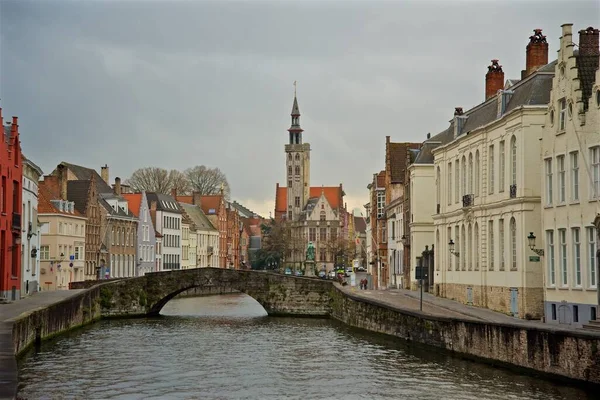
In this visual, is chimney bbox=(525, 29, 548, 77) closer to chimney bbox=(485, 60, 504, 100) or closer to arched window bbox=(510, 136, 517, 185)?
arched window bbox=(510, 136, 517, 185)

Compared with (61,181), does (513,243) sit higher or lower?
lower

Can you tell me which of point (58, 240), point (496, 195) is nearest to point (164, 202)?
point (58, 240)

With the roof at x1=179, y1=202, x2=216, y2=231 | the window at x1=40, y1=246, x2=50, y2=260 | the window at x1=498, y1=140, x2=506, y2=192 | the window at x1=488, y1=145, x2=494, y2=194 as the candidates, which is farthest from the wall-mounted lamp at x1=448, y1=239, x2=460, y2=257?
the roof at x1=179, y1=202, x2=216, y2=231

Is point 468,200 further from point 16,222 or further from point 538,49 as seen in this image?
point 16,222

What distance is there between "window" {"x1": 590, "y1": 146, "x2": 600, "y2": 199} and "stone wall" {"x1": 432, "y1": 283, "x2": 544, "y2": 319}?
716 cm

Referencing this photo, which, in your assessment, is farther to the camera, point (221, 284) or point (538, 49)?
point (221, 284)

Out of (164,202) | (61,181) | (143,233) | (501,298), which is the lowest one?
(501,298)

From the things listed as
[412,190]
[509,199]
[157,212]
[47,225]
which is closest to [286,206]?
[157,212]

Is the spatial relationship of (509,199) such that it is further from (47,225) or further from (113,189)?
(113,189)

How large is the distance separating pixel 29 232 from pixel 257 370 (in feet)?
66.8

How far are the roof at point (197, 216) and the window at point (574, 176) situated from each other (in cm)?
8549

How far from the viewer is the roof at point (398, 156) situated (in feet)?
218

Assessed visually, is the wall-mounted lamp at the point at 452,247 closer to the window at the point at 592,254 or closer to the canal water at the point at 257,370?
the canal water at the point at 257,370

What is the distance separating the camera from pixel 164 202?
103 meters
